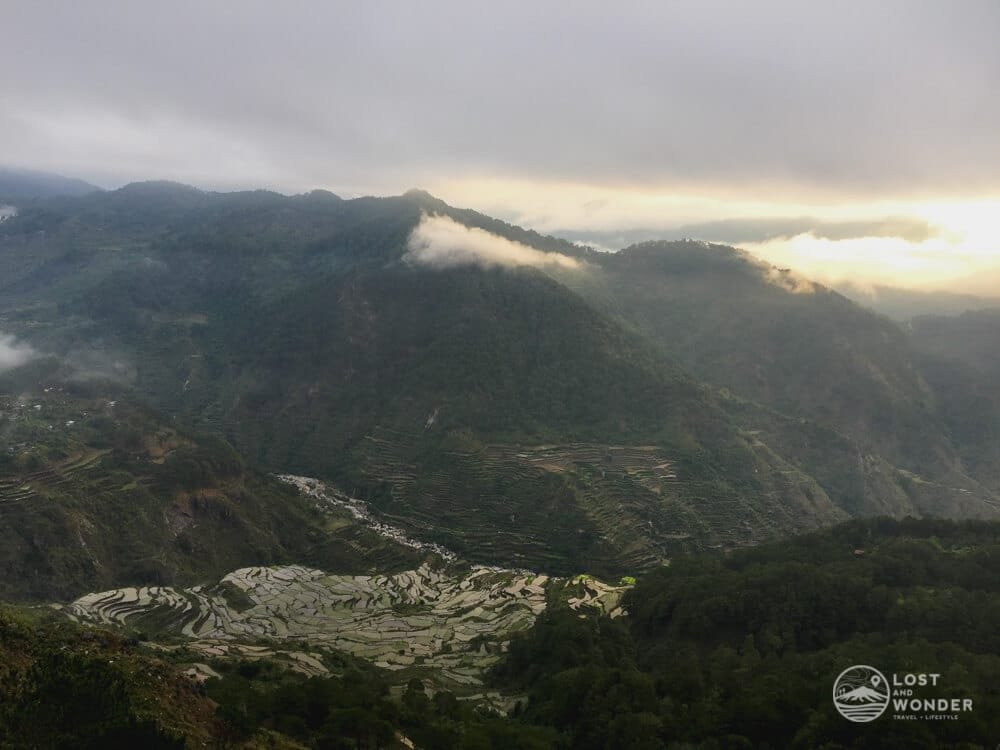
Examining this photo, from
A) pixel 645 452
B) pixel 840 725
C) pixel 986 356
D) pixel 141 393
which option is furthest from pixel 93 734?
pixel 986 356

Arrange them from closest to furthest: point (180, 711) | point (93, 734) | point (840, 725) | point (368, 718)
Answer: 1. point (93, 734)
2. point (180, 711)
3. point (840, 725)
4. point (368, 718)

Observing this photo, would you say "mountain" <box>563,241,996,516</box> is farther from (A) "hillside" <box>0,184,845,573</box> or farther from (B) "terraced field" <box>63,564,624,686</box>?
(B) "terraced field" <box>63,564,624,686</box>

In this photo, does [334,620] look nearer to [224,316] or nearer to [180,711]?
[180,711]

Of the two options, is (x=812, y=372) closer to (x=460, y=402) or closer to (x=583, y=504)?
(x=460, y=402)

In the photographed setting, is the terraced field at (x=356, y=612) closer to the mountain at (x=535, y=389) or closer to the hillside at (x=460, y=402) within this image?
the mountain at (x=535, y=389)

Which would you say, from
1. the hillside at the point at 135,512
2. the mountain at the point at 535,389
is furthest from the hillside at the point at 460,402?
the hillside at the point at 135,512

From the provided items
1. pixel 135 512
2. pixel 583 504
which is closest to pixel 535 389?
pixel 583 504

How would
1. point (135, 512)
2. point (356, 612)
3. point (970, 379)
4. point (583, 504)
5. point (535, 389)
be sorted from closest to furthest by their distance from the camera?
point (356, 612) → point (135, 512) → point (583, 504) → point (535, 389) → point (970, 379)
